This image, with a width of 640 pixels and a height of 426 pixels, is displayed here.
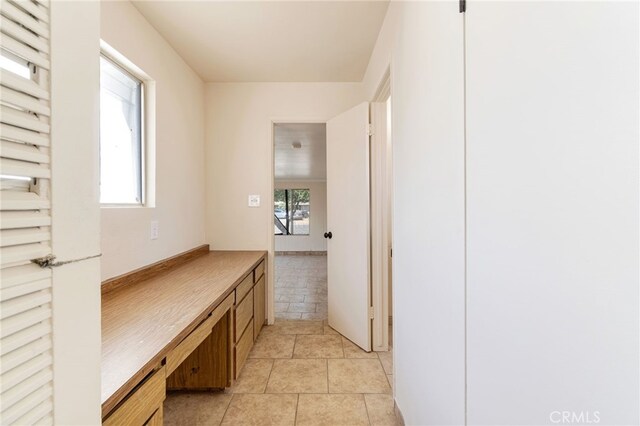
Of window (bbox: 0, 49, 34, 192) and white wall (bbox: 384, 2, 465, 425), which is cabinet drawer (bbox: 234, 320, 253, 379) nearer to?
white wall (bbox: 384, 2, 465, 425)

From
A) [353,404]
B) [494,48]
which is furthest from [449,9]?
[353,404]

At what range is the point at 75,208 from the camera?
0.53 meters

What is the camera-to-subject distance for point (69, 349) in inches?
20.1

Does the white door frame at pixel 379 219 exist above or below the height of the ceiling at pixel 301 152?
below

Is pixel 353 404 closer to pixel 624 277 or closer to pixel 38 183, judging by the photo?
pixel 624 277

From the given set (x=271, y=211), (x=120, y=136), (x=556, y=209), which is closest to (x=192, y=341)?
(x=556, y=209)

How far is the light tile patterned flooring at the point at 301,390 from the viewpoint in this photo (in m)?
1.65

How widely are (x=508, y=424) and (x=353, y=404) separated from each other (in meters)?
1.29

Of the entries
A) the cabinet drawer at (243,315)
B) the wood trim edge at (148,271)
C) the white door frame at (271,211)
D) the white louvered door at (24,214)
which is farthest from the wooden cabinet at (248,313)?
the white louvered door at (24,214)

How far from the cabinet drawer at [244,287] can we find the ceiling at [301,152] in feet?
6.09

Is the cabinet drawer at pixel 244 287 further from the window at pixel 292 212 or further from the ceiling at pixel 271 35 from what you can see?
the window at pixel 292 212

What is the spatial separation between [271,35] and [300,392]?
259 cm

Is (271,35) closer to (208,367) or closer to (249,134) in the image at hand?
(249,134)

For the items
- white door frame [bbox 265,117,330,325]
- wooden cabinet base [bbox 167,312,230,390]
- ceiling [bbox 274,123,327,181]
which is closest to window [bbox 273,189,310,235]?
ceiling [bbox 274,123,327,181]
